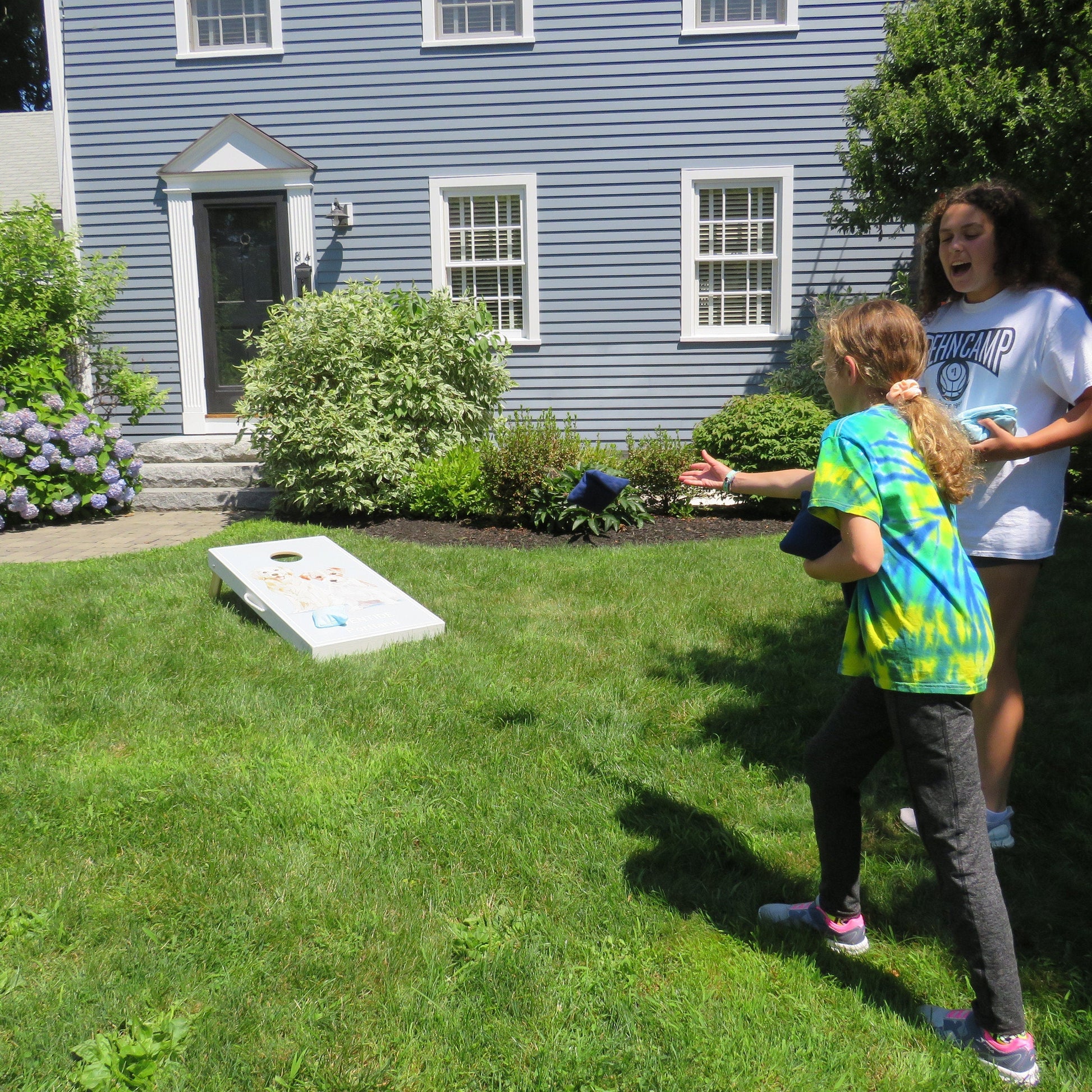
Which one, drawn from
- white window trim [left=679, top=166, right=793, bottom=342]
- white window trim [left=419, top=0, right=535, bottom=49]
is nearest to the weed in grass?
white window trim [left=679, top=166, right=793, bottom=342]

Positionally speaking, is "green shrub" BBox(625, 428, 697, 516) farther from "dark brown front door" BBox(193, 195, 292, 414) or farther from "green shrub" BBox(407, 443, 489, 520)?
"dark brown front door" BBox(193, 195, 292, 414)

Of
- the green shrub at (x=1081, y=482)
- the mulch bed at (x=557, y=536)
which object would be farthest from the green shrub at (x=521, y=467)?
the green shrub at (x=1081, y=482)

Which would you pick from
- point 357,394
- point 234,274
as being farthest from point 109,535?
point 234,274

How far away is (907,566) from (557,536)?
557cm

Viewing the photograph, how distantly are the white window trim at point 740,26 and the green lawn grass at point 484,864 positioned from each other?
796cm

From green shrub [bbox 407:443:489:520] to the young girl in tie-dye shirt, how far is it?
581 centimetres

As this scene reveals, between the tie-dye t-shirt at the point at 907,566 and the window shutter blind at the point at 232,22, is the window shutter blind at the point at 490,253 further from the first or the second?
the tie-dye t-shirt at the point at 907,566

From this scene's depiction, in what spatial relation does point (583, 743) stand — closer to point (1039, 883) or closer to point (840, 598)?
point (1039, 883)

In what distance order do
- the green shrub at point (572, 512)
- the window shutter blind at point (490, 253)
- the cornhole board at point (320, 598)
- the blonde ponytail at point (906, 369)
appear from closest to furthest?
the blonde ponytail at point (906, 369) → the cornhole board at point (320, 598) → the green shrub at point (572, 512) → the window shutter blind at point (490, 253)

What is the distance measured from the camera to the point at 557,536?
758cm

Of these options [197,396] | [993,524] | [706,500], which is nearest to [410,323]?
[706,500]

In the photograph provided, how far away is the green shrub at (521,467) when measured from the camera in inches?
304

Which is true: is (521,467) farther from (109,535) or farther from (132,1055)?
(132,1055)

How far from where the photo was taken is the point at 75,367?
1100 centimetres
